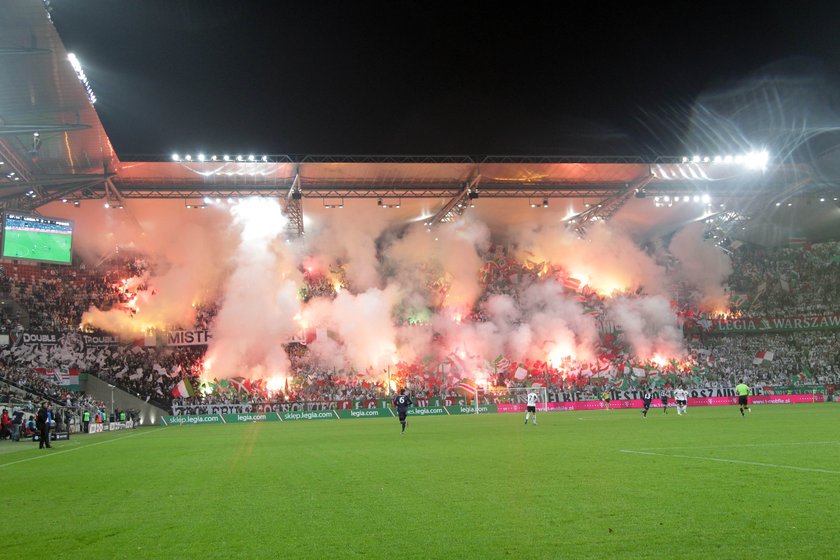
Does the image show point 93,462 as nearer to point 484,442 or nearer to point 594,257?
point 484,442

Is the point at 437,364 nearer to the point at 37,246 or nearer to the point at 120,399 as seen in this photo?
the point at 120,399

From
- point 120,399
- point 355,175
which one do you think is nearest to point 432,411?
point 355,175

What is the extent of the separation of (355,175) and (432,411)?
1451 centimetres

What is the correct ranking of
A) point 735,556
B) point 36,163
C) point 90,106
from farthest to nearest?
point 36,163 → point 90,106 → point 735,556

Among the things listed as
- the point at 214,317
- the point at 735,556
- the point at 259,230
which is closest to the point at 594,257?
the point at 259,230

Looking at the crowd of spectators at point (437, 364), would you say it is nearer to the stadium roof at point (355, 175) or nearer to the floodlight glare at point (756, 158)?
the stadium roof at point (355, 175)

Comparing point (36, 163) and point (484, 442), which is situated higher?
point (36, 163)

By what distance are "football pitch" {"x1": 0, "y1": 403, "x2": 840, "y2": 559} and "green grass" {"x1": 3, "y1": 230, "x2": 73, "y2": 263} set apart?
14.6m

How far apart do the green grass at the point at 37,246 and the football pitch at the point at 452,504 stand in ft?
48.0

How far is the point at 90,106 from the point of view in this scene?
26.6 m

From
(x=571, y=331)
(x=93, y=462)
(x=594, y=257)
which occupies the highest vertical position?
(x=594, y=257)

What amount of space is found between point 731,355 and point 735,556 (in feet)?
154

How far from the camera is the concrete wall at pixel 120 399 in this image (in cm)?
3884

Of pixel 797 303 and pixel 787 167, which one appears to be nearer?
pixel 787 167
